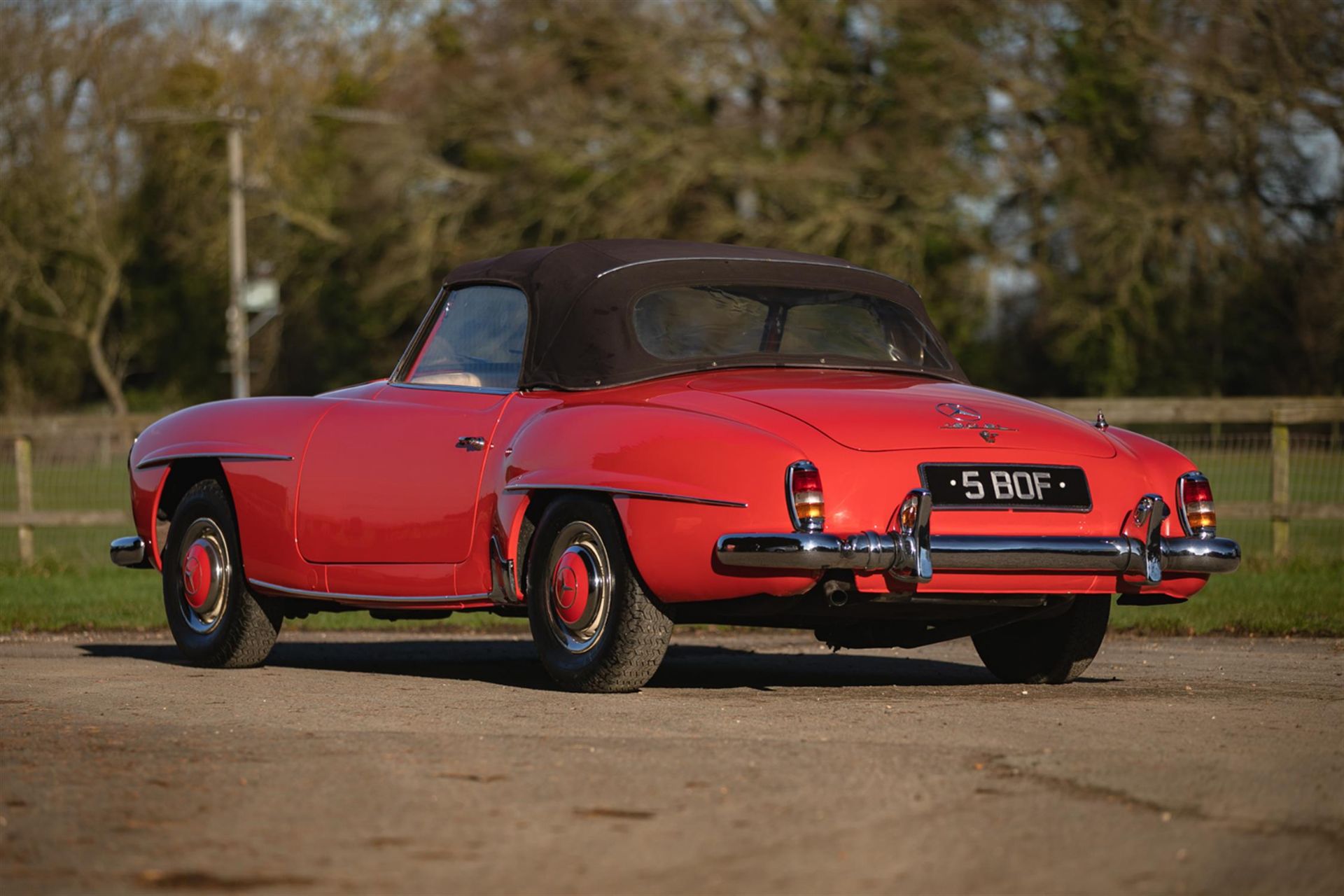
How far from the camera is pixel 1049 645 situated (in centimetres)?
802

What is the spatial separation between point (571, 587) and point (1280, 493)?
913cm

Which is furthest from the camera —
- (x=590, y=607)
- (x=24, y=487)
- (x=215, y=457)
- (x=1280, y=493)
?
(x=24, y=487)

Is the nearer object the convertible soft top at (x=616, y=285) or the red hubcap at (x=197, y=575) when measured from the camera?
the convertible soft top at (x=616, y=285)

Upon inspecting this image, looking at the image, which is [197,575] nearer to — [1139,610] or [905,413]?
[905,413]

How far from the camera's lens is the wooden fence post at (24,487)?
Answer: 16.5 meters

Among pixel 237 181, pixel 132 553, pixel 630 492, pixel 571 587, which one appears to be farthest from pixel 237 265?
pixel 630 492

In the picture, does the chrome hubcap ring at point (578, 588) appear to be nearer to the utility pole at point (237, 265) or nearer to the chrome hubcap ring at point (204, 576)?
the chrome hubcap ring at point (204, 576)

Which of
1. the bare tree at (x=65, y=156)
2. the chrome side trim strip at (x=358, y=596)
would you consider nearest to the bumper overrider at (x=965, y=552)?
the chrome side trim strip at (x=358, y=596)

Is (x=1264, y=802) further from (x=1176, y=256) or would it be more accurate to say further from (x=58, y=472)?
(x=1176, y=256)

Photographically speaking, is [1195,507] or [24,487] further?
[24,487]

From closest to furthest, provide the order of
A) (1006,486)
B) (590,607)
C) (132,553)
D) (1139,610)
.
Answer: (1006,486) → (590,607) → (132,553) → (1139,610)

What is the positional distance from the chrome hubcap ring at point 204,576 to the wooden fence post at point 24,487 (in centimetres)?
781

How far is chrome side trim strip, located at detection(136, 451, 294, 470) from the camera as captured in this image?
863 cm

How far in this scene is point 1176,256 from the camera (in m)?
31.4
